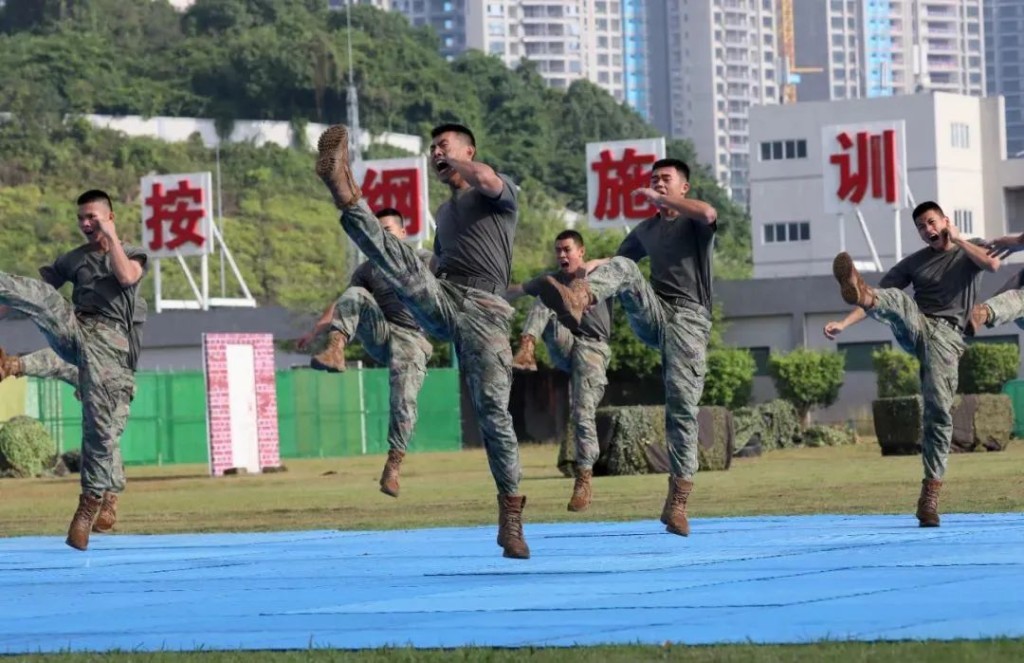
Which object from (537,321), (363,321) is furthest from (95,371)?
(537,321)

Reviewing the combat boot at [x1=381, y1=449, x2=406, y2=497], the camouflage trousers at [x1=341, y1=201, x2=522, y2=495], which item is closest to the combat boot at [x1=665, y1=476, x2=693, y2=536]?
the camouflage trousers at [x1=341, y1=201, x2=522, y2=495]

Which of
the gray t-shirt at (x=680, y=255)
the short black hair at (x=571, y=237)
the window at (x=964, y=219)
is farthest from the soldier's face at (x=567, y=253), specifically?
the window at (x=964, y=219)

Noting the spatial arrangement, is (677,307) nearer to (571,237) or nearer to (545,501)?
(571,237)

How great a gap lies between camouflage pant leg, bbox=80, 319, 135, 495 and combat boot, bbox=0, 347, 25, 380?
0.79m

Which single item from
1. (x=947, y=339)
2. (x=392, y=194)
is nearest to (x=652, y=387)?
(x=392, y=194)

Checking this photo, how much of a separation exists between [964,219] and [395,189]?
6174 centimetres

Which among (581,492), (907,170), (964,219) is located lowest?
(581,492)

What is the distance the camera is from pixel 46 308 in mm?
14656

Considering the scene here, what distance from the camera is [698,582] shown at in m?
10.7

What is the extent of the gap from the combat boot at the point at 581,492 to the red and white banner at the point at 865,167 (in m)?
47.2

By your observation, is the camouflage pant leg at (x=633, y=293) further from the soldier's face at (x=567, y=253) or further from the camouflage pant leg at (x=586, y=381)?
the camouflage pant leg at (x=586, y=381)

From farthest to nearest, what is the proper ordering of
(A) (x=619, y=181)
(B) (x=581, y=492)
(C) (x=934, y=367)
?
(A) (x=619, y=181) < (B) (x=581, y=492) < (C) (x=934, y=367)

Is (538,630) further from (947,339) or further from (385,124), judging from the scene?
(385,124)

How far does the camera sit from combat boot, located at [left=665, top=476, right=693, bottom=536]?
14.5 m
